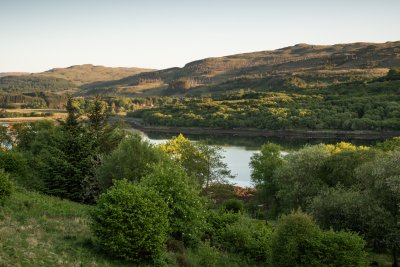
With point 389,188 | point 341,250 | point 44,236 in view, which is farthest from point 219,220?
point 44,236

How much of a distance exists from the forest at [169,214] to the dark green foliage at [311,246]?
0.06 m

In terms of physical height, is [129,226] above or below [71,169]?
above

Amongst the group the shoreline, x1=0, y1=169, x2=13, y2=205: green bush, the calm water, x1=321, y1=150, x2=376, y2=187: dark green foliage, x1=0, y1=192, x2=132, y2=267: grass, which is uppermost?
x1=0, y1=169, x2=13, y2=205: green bush

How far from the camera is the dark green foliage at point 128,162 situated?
39594 mm

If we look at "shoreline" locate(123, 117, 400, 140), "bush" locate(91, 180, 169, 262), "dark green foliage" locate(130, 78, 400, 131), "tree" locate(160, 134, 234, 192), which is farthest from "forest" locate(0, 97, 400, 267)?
"dark green foliage" locate(130, 78, 400, 131)

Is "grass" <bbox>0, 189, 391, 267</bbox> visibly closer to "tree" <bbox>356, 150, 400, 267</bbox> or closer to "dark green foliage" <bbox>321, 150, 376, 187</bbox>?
"tree" <bbox>356, 150, 400, 267</bbox>

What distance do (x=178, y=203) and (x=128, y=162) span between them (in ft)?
49.7

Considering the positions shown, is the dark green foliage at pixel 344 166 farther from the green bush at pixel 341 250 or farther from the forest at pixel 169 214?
the green bush at pixel 341 250

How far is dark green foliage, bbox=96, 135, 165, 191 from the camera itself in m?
39.6

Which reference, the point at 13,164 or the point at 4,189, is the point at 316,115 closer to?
the point at 13,164

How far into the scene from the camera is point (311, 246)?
25.5 metres

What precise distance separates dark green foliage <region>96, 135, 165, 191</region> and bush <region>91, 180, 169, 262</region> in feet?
56.8

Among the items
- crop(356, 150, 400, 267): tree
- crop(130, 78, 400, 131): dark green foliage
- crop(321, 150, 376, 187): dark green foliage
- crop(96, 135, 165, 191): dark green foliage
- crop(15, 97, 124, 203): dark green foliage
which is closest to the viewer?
crop(356, 150, 400, 267): tree

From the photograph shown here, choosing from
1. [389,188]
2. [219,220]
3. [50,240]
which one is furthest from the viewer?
[219,220]
